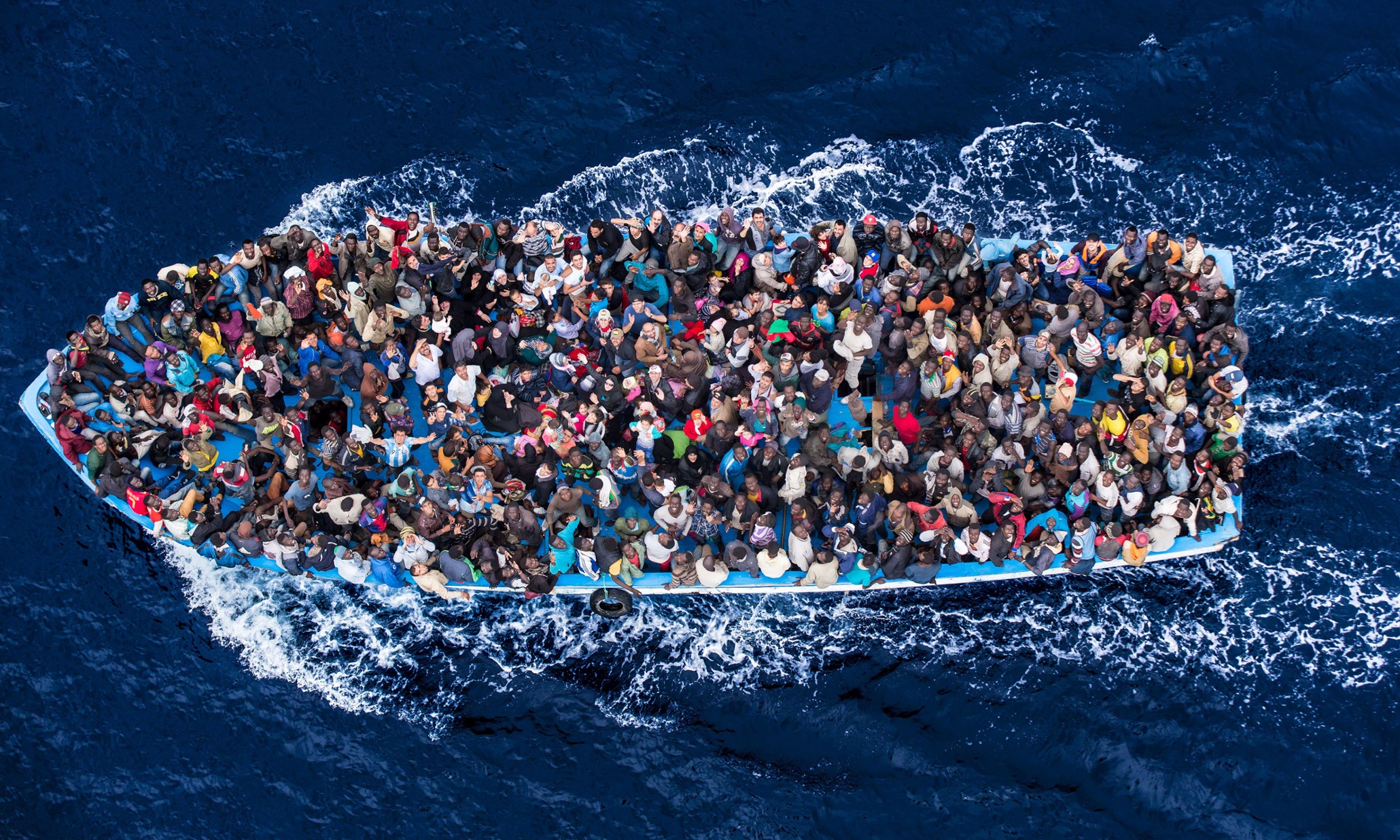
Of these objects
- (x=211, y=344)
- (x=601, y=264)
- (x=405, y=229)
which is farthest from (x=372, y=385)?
(x=601, y=264)

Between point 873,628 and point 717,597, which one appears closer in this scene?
point 873,628

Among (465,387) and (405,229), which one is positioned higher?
(405,229)

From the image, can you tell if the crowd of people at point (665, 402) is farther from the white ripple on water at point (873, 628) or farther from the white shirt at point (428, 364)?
the white ripple on water at point (873, 628)

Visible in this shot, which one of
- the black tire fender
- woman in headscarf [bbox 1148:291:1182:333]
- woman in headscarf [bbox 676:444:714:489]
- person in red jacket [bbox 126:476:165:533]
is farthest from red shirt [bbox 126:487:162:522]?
woman in headscarf [bbox 1148:291:1182:333]

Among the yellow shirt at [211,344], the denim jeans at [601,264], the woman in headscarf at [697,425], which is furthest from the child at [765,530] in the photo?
the yellow shirt at [211,344]

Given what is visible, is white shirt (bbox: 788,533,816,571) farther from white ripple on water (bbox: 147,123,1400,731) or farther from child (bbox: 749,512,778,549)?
white ripple on water (bbox: 147,123,1400,731)

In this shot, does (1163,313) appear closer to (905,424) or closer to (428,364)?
(905,424)
